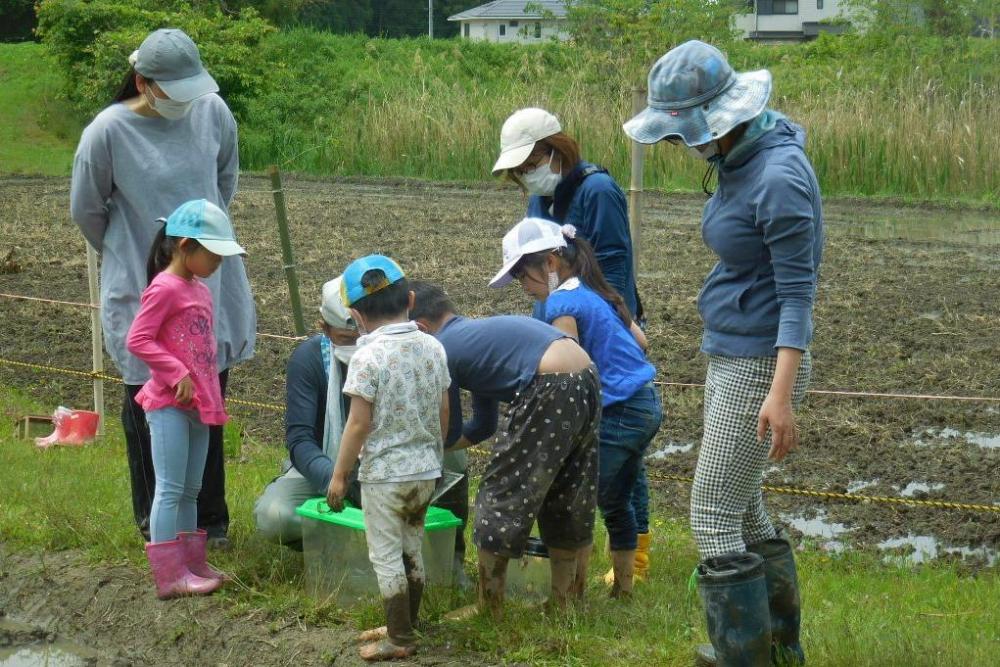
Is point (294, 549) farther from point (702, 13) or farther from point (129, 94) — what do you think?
point (702, 13)

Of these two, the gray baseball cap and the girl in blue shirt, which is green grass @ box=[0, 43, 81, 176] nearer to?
the gray baseball cap

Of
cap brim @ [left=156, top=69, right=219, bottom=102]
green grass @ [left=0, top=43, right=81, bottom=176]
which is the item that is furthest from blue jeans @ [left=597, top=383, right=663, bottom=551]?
green grass @ [left=0, top=43, right=81, bottom=176]

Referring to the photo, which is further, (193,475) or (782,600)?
(193,475)

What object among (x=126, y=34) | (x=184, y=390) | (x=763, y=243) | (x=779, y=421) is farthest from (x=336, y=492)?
(x=126, y=34)

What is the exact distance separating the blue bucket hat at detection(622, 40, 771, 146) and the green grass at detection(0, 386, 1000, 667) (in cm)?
161

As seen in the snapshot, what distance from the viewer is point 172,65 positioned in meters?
4.82

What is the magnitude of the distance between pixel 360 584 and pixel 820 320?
696 centimetres

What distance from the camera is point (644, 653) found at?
4.11 metres

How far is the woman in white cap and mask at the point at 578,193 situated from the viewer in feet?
16.4

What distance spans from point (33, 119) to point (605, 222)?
27875mm

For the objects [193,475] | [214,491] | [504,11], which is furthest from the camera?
[504,11]

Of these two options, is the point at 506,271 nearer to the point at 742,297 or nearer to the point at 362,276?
the point at 362,276

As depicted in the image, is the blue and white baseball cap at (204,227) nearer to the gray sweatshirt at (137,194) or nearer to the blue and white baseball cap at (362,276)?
the gray sweatshirt at (137,194)

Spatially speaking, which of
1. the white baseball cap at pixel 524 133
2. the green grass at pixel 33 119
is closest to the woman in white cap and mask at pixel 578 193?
the white baseball cap at pixel 524 133
